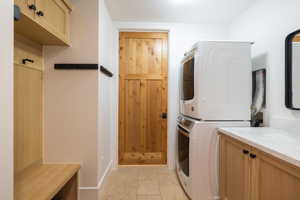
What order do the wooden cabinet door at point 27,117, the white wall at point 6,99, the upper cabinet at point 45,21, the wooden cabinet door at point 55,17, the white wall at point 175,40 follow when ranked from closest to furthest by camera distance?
the white wall at point 6,99
the upper cabinet at point 45,21
the wooden cabinet door at point 55,17
the wooden cabinet door at point 27,117
the white wall at point 175,40

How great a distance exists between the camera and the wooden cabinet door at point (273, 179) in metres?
1.08

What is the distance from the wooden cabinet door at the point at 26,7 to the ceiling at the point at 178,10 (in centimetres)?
129

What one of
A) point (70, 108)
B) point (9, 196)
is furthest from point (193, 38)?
point (9, 196)

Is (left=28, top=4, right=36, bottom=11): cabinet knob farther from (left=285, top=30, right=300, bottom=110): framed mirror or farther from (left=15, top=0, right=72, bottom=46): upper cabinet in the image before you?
(left=285, top=30, right=300, bottom=110): framed mirror

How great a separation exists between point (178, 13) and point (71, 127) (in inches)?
84.1

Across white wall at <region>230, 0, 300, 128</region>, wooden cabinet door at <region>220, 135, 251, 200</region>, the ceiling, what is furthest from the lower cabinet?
the ceiling

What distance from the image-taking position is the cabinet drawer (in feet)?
5.47

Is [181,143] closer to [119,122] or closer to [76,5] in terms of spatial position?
[119,122]

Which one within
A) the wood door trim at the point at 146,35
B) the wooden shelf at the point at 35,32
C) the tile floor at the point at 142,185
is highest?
the wood door trim at the point at 146,35

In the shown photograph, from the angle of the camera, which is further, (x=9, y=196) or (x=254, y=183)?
(x=254, y=183)

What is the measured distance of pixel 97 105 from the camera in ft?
7.13

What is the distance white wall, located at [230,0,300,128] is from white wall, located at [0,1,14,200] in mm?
2171

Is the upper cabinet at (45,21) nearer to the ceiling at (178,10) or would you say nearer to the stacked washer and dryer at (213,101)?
the ceiling at (178,10)

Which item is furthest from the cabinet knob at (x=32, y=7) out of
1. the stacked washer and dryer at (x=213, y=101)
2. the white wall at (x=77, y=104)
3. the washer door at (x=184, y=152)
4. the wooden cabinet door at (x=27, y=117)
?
the washer door at (x=184, y=152)
